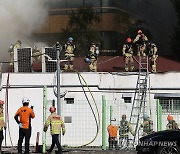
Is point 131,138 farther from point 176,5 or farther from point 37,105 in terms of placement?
point 176,5

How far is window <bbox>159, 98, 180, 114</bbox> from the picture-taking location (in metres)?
25.2

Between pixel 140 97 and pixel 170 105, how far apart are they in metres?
1.30

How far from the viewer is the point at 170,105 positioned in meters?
25.7

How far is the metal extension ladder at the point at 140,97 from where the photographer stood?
79.8 feet

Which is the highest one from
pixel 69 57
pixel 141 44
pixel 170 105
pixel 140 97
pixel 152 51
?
pixel 141 44

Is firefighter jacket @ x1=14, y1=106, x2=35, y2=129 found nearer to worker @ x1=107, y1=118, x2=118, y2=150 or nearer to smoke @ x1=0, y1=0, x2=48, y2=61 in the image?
worker @ x1=107, y1=118, x2=118, y2=150

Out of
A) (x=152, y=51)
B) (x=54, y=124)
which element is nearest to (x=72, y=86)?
(x=152, y=51)

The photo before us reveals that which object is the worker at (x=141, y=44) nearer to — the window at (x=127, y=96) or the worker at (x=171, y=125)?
the window at (x=127, y=96)

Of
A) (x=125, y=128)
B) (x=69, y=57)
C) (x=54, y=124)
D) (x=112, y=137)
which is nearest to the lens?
(x=54, y=124)

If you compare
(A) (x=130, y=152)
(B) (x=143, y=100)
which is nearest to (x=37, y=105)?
(B) (x=143, y=100)

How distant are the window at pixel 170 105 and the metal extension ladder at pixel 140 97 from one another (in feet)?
2.69

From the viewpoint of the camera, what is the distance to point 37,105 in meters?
26.4

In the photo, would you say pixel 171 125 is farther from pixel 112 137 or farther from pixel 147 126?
pixel 112 137

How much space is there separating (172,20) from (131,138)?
2686 centimetres
